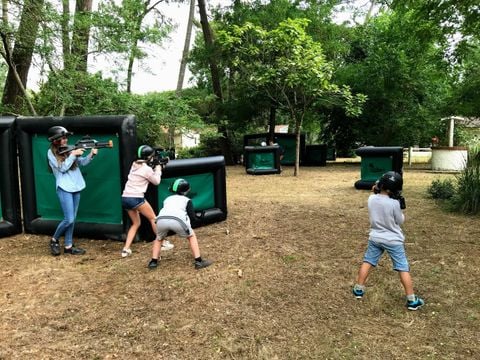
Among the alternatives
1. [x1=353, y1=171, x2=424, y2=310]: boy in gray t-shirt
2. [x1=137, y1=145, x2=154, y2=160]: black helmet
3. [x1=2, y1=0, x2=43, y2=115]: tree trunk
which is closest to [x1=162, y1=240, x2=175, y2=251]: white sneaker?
[x1=137, y1=145, x2=154, y2=160]: black helmet

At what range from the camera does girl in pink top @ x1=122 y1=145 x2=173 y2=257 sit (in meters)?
6.15

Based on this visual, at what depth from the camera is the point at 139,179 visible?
20.4 feet

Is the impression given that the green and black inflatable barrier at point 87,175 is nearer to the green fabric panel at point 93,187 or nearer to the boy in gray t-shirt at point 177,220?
the green fabric panel at point 93,187

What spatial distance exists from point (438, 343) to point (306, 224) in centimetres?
419

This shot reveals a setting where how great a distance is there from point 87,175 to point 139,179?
1211mm

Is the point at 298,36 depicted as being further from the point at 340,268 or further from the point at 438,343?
the point at 438,343

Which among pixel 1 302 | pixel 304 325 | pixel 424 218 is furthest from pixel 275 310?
pixel 424 218

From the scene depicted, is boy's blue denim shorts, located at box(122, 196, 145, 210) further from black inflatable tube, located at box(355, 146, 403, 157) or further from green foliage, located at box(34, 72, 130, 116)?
black inflatable tube, located at box(355, 146, 403, 157)

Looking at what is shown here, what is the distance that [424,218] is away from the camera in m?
8.26

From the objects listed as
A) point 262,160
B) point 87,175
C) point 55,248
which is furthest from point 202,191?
point 262,160

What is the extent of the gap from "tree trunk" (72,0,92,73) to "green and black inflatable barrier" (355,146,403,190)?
7.21 metres

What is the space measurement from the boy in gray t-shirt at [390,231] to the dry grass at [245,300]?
0.29m

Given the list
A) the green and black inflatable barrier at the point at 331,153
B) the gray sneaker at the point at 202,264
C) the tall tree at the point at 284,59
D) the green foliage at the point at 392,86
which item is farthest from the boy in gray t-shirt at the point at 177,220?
the green and black inflatable barrier at the point at 331,153

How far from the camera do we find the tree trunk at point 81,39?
9.16 metres
